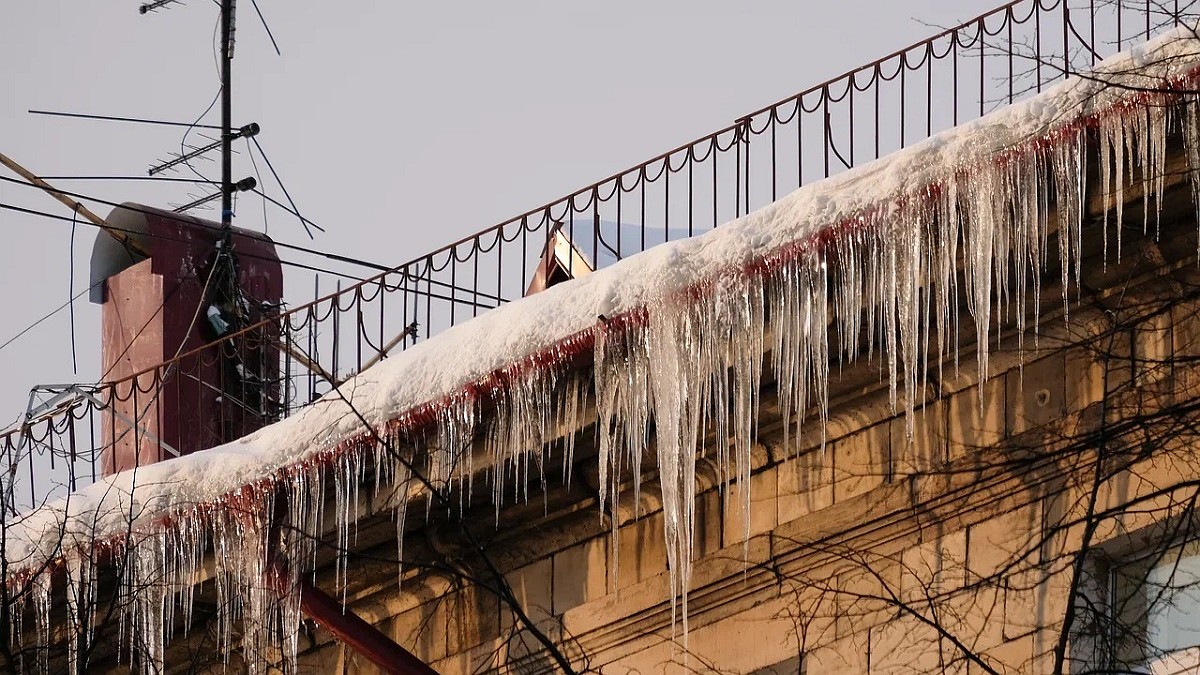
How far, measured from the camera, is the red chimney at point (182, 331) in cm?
1266

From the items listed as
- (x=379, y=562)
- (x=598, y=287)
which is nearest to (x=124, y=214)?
(x=379, y=562)

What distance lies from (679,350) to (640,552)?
3.34 feet

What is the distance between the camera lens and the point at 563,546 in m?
10.4

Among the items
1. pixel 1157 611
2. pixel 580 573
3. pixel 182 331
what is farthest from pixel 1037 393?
pixel 182 331

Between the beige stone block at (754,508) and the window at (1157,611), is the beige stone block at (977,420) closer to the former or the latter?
the window at (1157,611)

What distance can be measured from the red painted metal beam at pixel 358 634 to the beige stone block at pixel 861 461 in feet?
6.67

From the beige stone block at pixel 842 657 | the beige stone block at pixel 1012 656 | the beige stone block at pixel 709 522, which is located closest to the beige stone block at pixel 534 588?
the beige stone block at pixel 709 522

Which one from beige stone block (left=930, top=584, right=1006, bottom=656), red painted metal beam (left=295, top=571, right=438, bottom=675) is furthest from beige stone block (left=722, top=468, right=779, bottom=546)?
red painted metal beam (left=295, top=571, right=438, bottom=675)

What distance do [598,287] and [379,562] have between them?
192cm

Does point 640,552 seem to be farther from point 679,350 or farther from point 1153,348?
point 1153,348

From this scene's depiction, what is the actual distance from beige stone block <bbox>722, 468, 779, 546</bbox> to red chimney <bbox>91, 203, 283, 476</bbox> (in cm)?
293

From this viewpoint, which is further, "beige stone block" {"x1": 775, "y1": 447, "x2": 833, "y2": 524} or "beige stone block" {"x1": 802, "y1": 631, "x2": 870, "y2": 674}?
"beige stone block" {"x1": 775, "y1": 447, "x2": 833, "y2": 524}

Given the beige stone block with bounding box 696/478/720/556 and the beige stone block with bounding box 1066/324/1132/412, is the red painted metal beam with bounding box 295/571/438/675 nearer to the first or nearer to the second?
the beige stone block with bounding box 696/478/720/556

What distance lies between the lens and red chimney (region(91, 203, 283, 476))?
1266 centimetres
